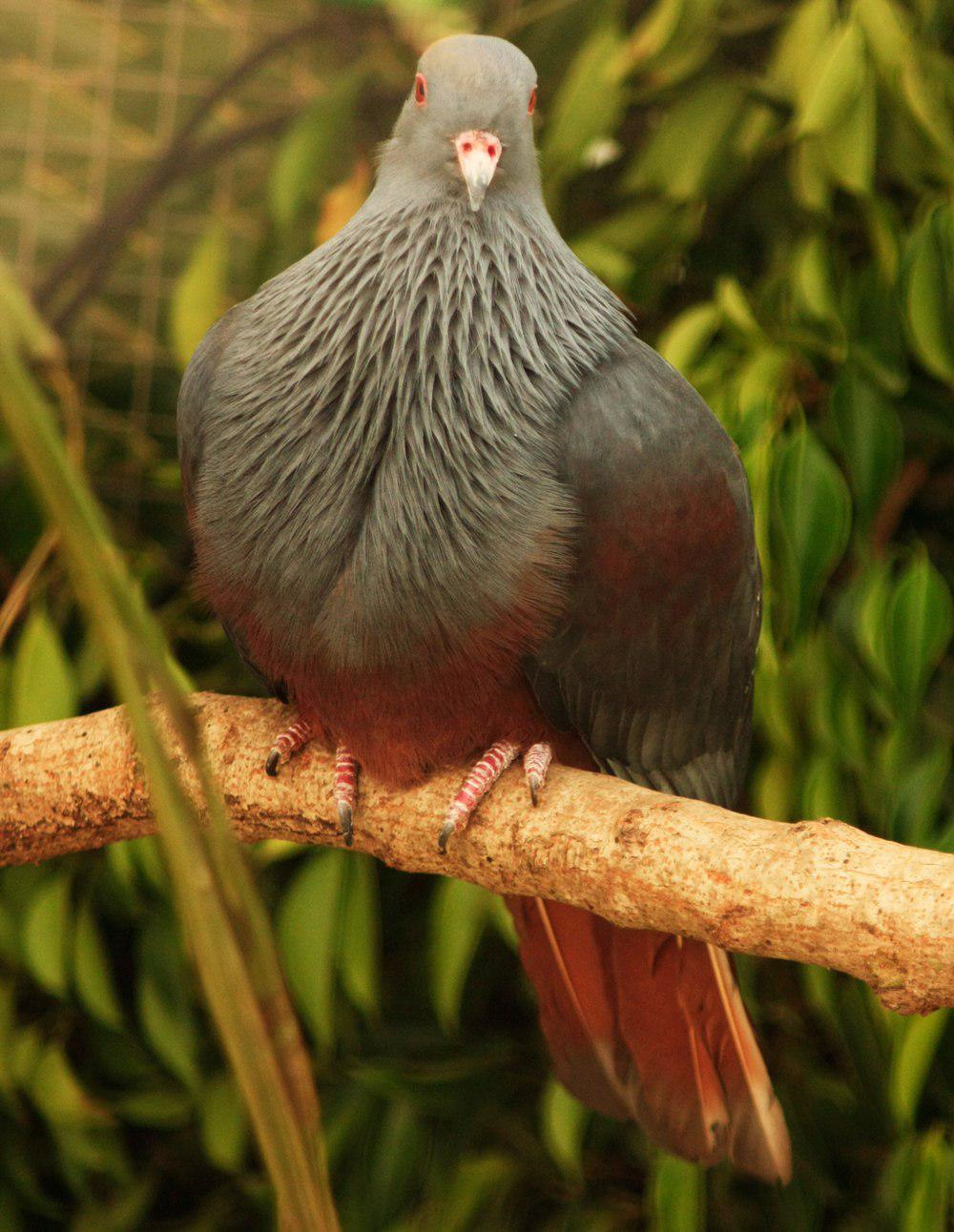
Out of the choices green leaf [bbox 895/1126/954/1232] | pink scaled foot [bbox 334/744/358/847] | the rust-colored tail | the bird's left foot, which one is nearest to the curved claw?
the bird's left foot

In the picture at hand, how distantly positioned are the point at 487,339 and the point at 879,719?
747mm

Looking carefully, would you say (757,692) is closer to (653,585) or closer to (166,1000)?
(653,585)

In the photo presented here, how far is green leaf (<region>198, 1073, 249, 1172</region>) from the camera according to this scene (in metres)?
1.88

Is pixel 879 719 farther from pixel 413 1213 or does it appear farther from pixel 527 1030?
pixel 413 1213

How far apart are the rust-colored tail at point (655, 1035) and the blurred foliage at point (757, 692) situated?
9 cm

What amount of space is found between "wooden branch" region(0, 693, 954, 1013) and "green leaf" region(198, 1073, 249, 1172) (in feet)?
2.20

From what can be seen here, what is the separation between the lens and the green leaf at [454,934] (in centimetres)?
162

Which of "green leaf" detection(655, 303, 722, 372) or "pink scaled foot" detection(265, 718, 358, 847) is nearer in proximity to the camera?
"pink scaled foot" detection(265, 718, 358, 847)

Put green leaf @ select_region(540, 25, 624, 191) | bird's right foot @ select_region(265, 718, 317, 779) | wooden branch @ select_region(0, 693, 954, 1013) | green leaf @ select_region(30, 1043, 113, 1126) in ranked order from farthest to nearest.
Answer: green leaf @ select_region(30, 1043, 113, 1126)
green leaf @ select_region(540, 25, 624, 191)
bird's right foot @ select_region(265, 718, 317, 779)
wooden branch @ select_region(0, 693, 954, 1013)

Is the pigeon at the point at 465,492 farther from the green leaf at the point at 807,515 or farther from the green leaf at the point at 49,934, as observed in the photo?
the green leaf at the point at 49,934

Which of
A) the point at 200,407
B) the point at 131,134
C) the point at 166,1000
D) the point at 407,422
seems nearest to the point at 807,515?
the point at 407,422

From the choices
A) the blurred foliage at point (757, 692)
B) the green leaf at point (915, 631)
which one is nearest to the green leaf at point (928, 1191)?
the blurred foliage at point (757, 692)

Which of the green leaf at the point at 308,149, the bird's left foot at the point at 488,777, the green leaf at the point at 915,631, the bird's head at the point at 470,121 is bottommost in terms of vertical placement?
the bird's left foot at the point at 488,777

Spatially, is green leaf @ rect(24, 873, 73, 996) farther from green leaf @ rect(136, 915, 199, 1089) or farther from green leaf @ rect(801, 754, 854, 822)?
green leaf @ rect(801, 754, 854, 822)
